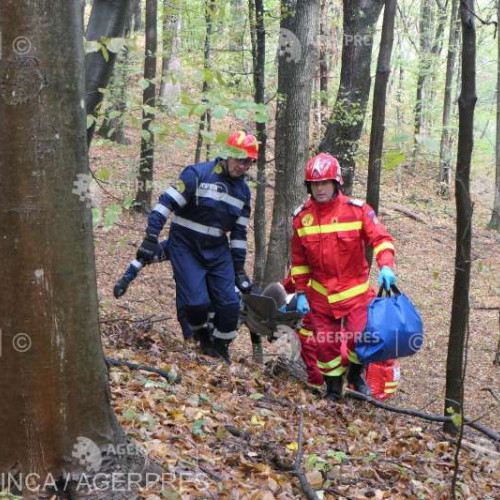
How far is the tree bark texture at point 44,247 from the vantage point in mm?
2203

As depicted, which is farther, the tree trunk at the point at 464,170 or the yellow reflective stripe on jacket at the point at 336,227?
the yellow reflective stripe on jacket at the point at 336,227

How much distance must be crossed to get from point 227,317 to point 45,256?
389cm

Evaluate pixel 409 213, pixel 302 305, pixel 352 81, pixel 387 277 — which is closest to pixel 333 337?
pixel 302 305

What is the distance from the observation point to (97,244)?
1261 centimetres

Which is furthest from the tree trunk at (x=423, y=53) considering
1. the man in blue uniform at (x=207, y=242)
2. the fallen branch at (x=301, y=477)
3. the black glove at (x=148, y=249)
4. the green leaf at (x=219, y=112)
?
the fallen branch at (x=301, y=477)

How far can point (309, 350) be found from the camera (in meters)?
5.86

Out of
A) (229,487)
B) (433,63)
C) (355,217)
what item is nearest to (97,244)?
(355,217)

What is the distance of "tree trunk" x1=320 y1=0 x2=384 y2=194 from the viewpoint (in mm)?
9391

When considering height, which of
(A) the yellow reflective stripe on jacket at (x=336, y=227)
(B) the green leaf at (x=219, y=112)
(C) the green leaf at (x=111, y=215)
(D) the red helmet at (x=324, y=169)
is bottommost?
(A) the yellow reflective stripe on jacket at (x=336, y=227)

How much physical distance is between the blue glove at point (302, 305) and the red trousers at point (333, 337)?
0.40 ft

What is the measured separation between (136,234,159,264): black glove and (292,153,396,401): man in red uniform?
1.37 metres

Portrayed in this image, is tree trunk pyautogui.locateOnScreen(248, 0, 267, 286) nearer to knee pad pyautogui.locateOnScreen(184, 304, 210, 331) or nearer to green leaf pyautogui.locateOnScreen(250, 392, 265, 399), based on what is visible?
knee pad pyautogui.locateOnScreen(184, 304, 210, 331)

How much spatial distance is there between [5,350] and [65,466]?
580 millimetres

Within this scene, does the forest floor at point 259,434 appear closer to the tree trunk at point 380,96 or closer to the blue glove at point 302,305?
the blue glove at point 302,305
